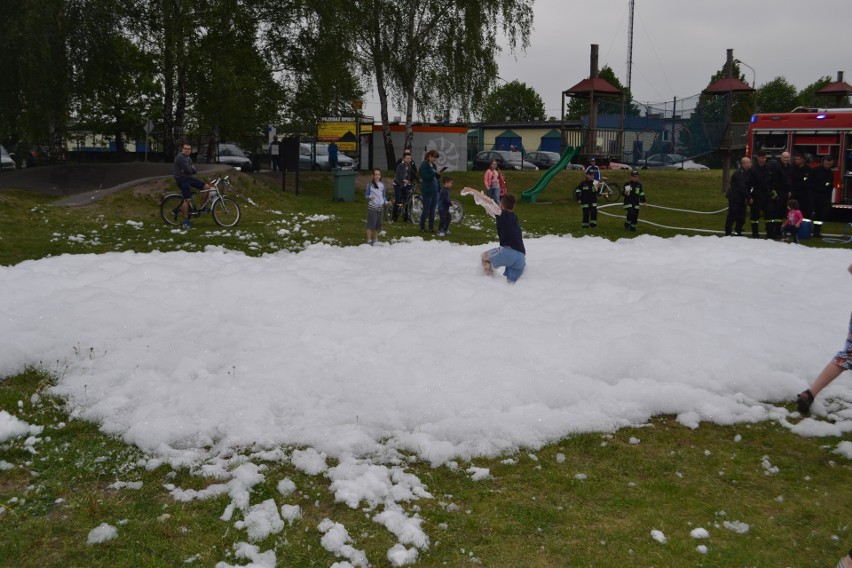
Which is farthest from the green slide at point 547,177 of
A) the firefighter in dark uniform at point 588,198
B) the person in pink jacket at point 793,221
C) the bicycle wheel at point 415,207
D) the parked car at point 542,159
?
the parked car at point 542,159

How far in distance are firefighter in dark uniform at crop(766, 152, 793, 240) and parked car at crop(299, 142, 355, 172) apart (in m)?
22.5

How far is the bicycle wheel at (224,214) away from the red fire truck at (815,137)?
1439cm

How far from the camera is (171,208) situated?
18328 millimetres

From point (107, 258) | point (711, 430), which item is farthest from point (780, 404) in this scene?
point (107, 258)

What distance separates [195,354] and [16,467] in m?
2.21

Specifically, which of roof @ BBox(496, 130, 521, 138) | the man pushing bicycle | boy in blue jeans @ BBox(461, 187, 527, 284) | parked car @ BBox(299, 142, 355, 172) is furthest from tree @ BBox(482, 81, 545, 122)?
boy in blue jeans @ BBox(461, 187, 527, 284)

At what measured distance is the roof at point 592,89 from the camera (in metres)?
33.8

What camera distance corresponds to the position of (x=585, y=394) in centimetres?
699

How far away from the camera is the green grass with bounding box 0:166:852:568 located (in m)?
4.44

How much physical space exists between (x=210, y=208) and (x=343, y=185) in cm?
997

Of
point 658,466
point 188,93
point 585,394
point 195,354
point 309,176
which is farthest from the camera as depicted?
point 309,176

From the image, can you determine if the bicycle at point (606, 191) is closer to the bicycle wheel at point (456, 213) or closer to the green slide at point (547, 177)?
the green slide at point (547, 177)

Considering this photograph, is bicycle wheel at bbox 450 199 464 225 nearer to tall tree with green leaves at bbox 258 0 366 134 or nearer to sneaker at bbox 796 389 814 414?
tall tree with green leaves at bbox 258 0 366 134

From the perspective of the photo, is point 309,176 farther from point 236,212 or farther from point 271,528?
point 271,528
